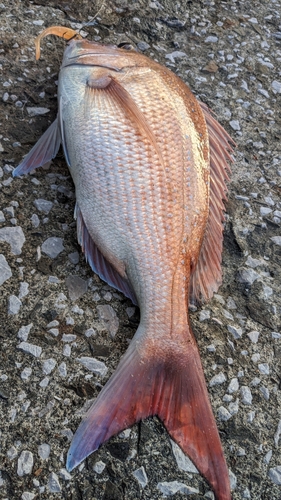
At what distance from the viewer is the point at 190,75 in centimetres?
312

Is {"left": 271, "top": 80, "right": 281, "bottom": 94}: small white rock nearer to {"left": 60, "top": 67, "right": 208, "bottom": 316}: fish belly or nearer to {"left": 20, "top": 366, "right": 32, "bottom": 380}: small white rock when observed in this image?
{"left": 60, "top": 67, "right": 208, "bottom": 316}: fish belly

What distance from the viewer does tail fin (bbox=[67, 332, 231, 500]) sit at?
1750 mm

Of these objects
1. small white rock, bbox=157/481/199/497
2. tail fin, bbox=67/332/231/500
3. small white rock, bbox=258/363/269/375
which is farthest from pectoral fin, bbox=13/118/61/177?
small white rock, bbox=157/481/199/497

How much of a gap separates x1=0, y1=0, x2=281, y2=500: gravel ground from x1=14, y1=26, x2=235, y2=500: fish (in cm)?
8

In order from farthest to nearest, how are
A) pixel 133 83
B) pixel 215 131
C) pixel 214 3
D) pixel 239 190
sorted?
1. pixel 214 3
2. pixel 239 190
3. pixel 215 131
4. pixel 133 83

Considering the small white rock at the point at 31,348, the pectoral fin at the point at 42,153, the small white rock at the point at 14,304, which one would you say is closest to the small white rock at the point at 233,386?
the small white rock at the point at 31,348

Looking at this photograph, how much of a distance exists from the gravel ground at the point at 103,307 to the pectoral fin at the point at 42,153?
46 millimetres

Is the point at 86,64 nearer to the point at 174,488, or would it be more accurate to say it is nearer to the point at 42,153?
the point at 42,153

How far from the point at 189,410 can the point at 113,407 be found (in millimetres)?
247

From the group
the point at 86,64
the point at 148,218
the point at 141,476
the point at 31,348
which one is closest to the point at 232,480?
the point at 141,476

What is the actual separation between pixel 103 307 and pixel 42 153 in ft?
2.46

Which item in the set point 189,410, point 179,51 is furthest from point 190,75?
point 189,410

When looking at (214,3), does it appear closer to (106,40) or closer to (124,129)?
(106,40)

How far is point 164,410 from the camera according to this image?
5.94ft
